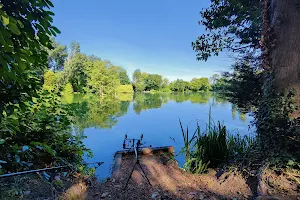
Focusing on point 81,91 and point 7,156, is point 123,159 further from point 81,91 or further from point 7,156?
point 81,91

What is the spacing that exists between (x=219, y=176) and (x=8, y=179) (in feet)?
7.68

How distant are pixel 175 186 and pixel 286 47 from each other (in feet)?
6.75

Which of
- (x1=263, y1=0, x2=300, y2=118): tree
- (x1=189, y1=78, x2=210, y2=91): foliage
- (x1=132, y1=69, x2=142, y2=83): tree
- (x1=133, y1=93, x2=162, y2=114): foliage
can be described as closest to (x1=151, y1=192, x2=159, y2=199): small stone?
(x1=263, y1=0, x2=300, y2=118): tree

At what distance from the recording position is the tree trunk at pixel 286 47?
208 centimetres

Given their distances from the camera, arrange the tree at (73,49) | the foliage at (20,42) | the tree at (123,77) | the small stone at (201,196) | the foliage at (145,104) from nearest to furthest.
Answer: the foliage at (20,42)
the small stone at (201,196)
the foliage at (145,104)
the tree at (73,49)
the tree at (123,77)

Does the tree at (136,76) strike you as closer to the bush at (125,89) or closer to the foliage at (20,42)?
the bush at (125,89)

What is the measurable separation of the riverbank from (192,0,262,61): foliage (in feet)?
9.29

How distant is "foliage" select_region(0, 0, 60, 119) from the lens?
3.06 ft

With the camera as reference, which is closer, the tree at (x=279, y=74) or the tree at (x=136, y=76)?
the tree at (x=279, y=74)

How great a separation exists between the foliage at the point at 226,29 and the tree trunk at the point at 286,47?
184cm

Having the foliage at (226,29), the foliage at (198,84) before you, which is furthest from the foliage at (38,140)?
the foliage at (198,84)

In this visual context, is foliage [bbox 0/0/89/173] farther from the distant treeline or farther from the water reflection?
the distant treeline

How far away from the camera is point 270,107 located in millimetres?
2158

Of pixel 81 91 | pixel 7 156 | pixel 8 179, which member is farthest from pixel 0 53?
pixel 81 91
